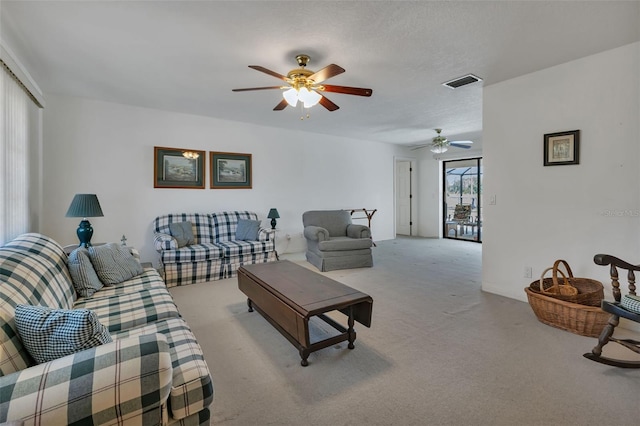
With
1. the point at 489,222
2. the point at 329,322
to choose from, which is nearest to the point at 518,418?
the point at 329,322

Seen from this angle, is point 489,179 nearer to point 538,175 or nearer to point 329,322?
point 538,175

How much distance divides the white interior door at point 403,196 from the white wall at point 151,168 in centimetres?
226

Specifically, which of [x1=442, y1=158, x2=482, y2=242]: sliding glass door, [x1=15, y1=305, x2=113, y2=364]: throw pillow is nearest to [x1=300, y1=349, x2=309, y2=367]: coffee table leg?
[x1=15, y1=305, x2=113, y2=364]: throw pillow

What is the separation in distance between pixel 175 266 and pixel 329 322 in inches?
95.2

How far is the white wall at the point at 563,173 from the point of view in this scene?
258cm

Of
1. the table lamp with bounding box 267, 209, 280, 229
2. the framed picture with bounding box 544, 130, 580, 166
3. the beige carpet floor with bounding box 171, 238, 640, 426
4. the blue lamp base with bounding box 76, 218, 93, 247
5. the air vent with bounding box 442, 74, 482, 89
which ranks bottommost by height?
the beige carpet floor with bounding box 171, 238, 640, 426

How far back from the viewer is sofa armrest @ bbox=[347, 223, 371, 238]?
5.03m

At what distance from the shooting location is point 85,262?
92.1 inches

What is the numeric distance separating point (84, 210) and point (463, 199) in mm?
7447

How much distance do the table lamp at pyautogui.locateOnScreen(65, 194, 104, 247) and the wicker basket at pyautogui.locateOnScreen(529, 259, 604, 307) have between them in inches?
180

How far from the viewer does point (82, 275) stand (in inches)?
89.0

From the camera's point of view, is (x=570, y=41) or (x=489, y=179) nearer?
(x=570, y=41)

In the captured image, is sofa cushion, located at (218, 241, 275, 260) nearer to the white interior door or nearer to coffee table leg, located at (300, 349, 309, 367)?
coffee table leg, located at (300, 349, 309, 367)

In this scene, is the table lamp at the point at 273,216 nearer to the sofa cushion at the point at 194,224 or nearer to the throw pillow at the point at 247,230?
the throw pillow at the point at 247,230
